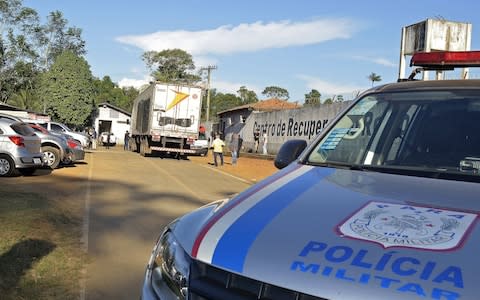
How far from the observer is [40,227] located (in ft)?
24.1

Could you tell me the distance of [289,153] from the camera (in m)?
3.99

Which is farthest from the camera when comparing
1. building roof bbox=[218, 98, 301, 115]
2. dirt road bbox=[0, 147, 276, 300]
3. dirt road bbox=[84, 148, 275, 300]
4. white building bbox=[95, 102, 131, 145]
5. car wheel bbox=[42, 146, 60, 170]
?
white building bbox=[95, 102, 131, 145]

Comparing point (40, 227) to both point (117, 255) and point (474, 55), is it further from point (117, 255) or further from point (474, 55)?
point (474, 55)

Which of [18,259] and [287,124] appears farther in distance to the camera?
[287,124]

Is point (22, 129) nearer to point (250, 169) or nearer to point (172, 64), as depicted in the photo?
point (250, 169)

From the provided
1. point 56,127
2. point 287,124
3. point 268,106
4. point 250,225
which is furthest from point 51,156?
point 268,106

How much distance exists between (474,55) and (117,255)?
457 cm

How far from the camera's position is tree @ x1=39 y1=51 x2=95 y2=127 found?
5375 cm

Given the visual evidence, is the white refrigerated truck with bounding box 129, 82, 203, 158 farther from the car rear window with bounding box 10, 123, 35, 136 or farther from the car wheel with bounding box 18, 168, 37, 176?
the car rear window with bounding box 10, 123, 35, 136

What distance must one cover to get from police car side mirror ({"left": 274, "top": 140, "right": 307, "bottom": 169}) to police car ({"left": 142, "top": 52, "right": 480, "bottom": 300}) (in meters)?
0.02

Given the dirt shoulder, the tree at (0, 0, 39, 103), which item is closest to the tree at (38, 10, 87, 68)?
the tree at (0, 0, 39, 103)

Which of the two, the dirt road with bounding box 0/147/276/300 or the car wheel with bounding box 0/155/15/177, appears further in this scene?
the car wheel with bounding box 0/155/15/177

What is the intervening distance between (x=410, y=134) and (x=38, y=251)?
449cm

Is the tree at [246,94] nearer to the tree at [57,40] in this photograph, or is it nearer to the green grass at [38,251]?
the tree at [57,40]
